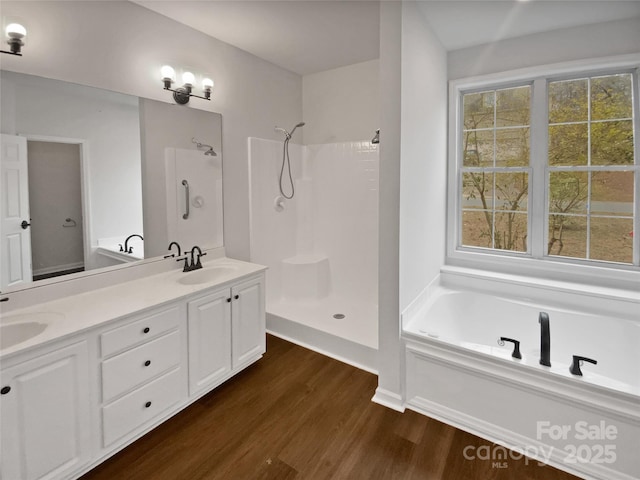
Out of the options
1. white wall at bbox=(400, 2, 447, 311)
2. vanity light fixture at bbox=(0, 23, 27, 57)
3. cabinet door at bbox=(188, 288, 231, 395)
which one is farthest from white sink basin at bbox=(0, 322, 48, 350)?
white wall at bbox=(400, 2, 447, 311)

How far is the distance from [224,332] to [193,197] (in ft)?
3.83

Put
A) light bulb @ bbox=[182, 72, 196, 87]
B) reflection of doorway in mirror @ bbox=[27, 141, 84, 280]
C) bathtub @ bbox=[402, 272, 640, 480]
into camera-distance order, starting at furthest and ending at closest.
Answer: light bulb @ bbox=[182, 72, 196, 87] → reflection of doorway in mirror @ bbox=[27, 141, 84, 280] → bathtub @ bbox=[402, 272, 640, 480]

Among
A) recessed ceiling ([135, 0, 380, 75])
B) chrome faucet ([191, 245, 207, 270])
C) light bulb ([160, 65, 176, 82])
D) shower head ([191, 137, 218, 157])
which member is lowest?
chrome faucet ([191, 245, 207, 270])

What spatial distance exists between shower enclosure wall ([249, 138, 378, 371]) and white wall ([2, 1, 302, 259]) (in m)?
0.21

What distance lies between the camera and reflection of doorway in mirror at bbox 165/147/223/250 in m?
2.65

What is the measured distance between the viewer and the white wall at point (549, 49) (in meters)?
2.38

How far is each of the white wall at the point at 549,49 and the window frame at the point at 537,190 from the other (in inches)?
2.6

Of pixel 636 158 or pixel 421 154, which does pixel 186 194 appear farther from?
pixel 636 158

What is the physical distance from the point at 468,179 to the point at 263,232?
2.07 m

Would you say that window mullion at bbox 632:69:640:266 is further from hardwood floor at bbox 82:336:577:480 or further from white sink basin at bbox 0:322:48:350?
white sink basin at bbox 0:322:48:350

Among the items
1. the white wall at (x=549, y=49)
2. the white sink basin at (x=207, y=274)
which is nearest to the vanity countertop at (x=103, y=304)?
the white sink basin at (x=207, y=274)

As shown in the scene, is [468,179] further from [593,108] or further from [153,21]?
[153,21]

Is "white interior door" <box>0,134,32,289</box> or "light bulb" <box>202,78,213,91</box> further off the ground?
"light bulb" <box>202,78,213,91</box>

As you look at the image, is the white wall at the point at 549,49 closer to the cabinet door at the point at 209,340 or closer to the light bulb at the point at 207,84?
the light bulb at the point at 207,84
